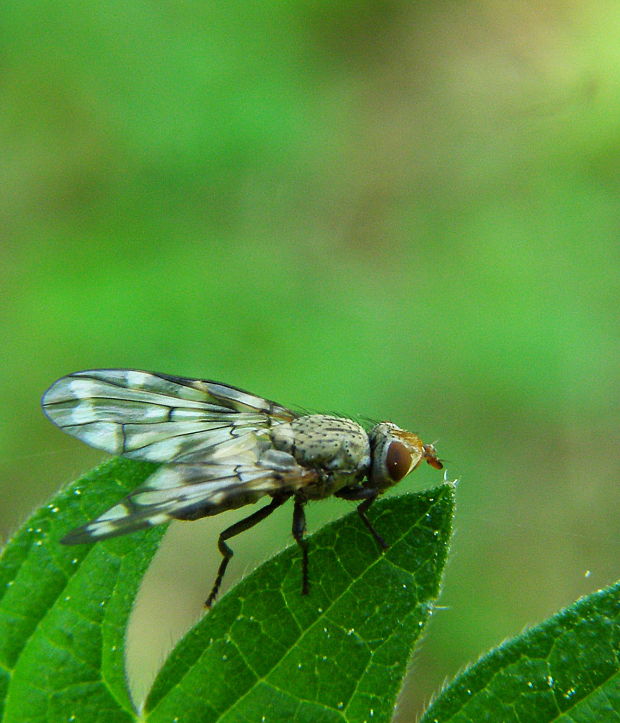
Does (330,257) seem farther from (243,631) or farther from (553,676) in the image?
(553,676)

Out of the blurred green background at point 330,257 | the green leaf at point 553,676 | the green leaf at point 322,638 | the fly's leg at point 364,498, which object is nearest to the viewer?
the green leaf at point 553,676

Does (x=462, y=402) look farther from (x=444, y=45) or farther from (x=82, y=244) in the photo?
(x=444, y=45)

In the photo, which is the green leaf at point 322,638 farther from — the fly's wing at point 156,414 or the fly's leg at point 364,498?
the fly's wing at point 156,414

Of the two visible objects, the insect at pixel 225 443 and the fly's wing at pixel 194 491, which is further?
the insect at pixel 225 443

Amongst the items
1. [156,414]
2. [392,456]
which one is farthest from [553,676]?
[156,414]

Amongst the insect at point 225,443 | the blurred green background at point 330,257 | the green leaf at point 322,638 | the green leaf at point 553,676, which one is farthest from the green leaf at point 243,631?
the blurred green background at point 330,257

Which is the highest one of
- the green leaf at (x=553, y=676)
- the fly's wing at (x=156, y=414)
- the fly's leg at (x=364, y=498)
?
the fly's wing at (x=156, y=414)

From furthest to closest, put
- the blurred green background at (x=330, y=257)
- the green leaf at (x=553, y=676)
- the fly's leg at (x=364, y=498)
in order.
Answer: the blurred green background at (x=330, y=257) → the fly's leg at (x=364, y=498) → the green leaf at (x=553, y=676)
